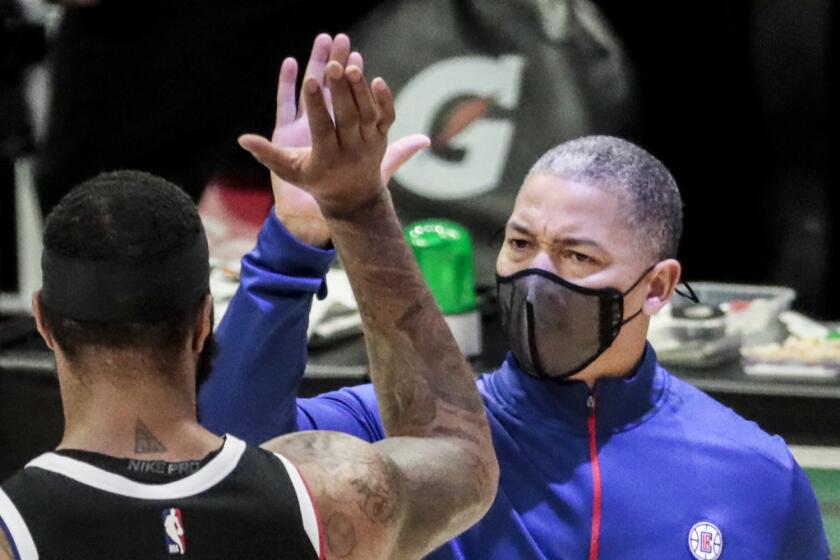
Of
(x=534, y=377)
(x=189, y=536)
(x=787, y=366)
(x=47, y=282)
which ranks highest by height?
(x=47, y=282)

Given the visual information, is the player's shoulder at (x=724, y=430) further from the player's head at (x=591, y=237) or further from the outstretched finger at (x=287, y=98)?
the outstretched finger at (x=287, y=98)

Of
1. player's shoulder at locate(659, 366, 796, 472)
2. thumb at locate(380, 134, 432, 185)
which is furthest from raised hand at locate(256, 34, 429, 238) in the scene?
player's shoulder at locate(659, 366, 796, 472)

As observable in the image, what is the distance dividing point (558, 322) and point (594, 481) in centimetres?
26

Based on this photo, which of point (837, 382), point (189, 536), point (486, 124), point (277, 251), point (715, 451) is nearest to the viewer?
point (189, 536)

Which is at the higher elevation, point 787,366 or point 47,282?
point 47,282

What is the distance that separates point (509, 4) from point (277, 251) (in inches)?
99.3

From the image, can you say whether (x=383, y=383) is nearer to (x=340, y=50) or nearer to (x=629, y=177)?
(x=340, y=50)

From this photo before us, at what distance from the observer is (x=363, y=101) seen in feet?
5.98

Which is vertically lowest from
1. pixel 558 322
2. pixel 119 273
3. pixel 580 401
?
pixel 580 401

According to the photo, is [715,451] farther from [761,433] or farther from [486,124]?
[486,124]

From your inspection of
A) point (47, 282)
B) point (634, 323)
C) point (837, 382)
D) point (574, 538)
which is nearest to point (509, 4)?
point (837, 382)

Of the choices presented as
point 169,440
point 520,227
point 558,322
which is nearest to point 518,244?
point 520,227

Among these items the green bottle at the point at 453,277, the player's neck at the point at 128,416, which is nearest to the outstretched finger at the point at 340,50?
the player's neck at the point at 128,416

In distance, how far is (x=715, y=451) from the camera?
8.33 ft
